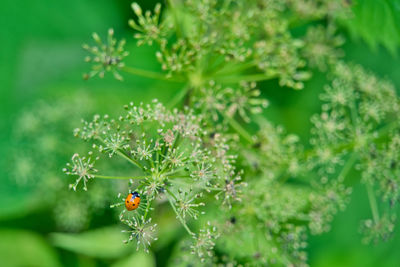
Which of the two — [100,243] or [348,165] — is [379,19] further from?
[100,243]

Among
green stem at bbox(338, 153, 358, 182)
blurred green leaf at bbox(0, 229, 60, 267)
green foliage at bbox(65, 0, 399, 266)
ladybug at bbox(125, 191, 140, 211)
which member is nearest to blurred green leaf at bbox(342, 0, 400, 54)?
green foliage at bbox(65, 0, 399, 266)

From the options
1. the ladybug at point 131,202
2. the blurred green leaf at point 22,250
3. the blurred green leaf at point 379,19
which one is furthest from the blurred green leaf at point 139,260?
the blurred green leaf at point 379,19

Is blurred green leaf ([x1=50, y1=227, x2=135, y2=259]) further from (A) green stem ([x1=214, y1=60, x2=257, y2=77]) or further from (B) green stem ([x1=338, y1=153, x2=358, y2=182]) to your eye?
(B) green stem ([x1=338, y1=153, x2=358, y2=182])

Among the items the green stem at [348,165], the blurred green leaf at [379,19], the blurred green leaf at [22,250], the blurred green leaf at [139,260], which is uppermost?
the blurred green leaf at [379,19]

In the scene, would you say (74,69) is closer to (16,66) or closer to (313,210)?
(16,66)

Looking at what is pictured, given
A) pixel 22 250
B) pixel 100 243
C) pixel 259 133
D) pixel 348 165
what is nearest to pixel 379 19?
pixel 348 165

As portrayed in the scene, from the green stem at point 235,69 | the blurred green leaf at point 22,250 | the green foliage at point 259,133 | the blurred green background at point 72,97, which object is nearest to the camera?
the green foliage at point 259,133

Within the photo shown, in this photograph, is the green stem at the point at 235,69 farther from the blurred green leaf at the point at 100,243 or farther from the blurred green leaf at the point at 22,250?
the blurred green leaf at the point at 22,250
